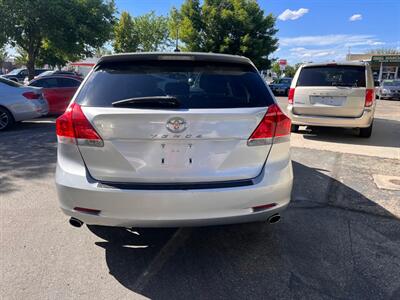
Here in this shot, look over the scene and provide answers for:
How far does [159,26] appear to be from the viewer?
5403cm

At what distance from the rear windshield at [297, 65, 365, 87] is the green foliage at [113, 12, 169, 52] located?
47089mm

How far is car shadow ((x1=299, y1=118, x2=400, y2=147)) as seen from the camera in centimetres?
859

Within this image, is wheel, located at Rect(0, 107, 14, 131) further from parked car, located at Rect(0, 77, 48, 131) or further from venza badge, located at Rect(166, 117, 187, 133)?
venza badge, located at Rect(166, 117, 187, 133)

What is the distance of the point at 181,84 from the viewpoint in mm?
2982

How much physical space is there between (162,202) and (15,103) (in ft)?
27.4

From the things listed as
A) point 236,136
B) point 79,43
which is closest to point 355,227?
point 236,136

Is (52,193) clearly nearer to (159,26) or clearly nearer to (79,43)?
(79,43)

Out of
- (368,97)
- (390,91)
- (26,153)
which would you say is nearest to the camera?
(26,153)

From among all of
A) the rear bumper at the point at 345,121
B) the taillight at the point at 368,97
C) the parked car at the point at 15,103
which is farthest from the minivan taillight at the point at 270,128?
the parked car at the point at 15,103

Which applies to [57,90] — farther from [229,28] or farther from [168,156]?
[229,28]

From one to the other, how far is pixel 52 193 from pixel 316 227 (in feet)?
10.8

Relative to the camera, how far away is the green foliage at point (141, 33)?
173 ft

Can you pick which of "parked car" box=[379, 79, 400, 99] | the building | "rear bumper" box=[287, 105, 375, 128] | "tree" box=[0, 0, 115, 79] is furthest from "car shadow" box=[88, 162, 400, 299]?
the building

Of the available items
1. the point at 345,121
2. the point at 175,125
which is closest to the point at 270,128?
the point at 175,125
